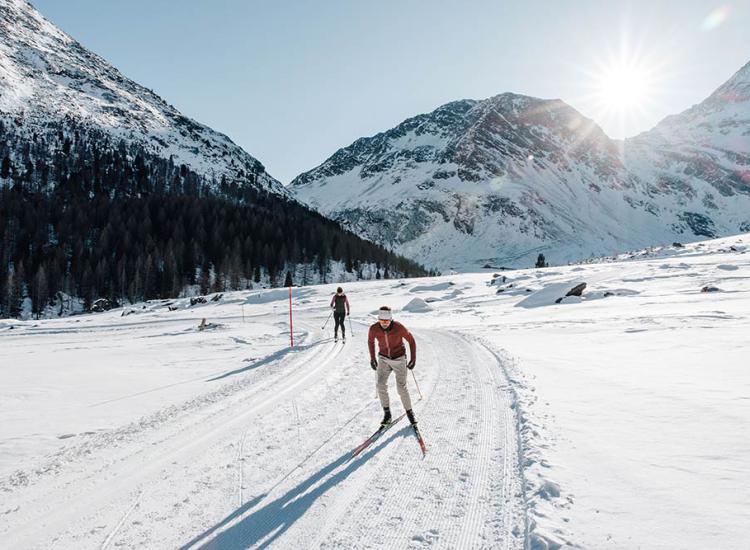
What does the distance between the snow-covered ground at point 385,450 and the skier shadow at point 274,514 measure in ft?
0.09

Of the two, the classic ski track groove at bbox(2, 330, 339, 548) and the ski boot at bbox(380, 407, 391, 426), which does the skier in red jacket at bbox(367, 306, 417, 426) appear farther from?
the classic ski track groove at bbox(2, 330, 339, 548)

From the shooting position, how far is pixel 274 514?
5480 millimetres

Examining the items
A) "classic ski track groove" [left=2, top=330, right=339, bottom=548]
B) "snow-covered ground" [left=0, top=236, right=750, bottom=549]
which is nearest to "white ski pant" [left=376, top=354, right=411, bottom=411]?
"snow-covered ground" [left=0, top=236, right=750, bottom=549]

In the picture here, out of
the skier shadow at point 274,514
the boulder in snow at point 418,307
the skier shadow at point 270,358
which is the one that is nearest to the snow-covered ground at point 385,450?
the skier shadow at point 274,514

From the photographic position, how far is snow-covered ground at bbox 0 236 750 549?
504 cm

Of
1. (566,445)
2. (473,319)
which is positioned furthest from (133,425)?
(473,319)

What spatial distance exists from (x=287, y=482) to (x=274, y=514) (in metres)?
0.89

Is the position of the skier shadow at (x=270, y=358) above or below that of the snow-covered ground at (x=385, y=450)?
below

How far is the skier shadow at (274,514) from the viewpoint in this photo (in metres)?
4.91

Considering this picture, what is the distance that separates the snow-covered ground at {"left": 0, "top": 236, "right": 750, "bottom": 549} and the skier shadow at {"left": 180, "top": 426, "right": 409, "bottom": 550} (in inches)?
1.1

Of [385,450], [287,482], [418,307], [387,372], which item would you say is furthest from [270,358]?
[418,307]

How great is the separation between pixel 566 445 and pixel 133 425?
813cm

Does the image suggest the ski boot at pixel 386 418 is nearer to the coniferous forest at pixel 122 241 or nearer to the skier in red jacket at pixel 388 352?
the skier in red jacket at pixel 388 352

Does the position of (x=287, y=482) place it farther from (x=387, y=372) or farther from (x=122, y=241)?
(x=122, y=241)
